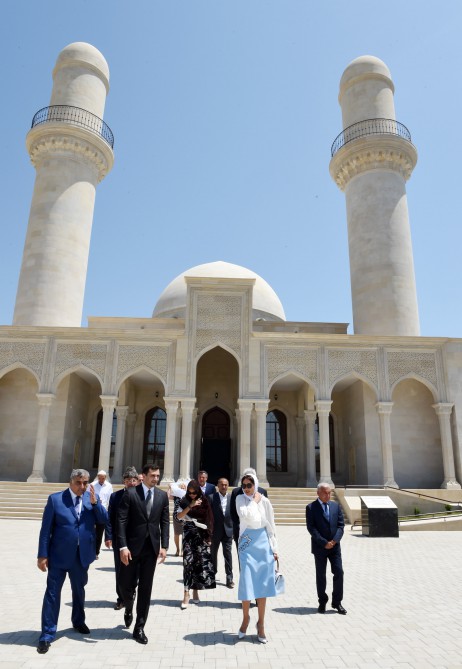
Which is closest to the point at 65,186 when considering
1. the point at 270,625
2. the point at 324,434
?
the point at 324,434

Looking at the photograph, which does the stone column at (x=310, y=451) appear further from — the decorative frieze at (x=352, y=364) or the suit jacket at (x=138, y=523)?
the suit jacket at (x=138, y=523)

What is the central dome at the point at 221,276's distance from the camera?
87.3 feet

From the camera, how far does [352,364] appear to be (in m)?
18.7

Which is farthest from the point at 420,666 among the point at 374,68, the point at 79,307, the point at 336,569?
the point at 374,68

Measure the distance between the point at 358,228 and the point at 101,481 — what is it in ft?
56.3

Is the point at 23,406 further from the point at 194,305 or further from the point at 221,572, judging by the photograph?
the point at 221,572

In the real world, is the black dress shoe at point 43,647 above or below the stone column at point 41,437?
below

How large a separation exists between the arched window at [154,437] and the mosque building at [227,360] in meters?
0.06

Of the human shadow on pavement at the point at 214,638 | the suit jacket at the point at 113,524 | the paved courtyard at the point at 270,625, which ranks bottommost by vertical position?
the human shadow on pavement at the point at 214,638

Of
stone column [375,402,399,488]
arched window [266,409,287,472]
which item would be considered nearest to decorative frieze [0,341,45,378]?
arched window [266,409,287,472]

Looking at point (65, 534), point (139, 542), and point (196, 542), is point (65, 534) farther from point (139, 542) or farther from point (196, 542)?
point (196, 542)

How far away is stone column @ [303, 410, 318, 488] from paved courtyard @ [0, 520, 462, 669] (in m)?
11.7

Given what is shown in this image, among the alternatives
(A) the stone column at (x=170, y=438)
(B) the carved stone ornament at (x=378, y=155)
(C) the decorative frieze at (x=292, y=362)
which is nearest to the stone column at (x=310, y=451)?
(C) the decorative frieze at (x=292, y=362)

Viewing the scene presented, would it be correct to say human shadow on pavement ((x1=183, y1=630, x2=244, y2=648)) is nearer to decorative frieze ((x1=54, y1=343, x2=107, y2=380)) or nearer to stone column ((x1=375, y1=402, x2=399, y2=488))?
stone column ((x1=375, y1=402, x2=399, y2=488))
